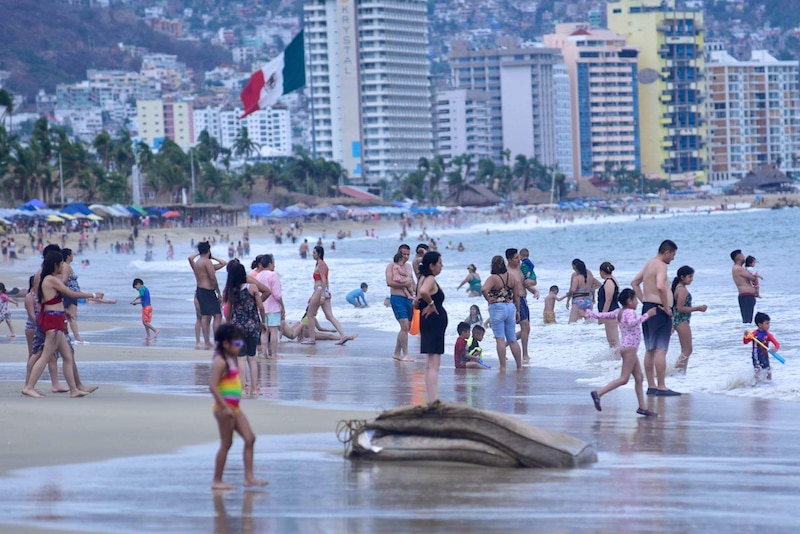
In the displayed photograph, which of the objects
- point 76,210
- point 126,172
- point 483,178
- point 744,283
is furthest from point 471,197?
point 744,283

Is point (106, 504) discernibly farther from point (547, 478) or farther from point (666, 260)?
point (666, 260)

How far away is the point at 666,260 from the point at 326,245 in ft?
246

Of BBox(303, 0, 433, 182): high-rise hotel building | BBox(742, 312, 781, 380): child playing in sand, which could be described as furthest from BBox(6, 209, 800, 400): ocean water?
BBox(303, 0, 433, 182): high-rise hotel building

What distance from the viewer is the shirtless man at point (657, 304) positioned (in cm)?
1150

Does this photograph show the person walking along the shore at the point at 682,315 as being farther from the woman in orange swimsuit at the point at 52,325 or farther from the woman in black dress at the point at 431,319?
the woman in orange swimsuit at the point at 52,325

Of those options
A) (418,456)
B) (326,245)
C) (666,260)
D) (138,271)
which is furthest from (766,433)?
(326,245)

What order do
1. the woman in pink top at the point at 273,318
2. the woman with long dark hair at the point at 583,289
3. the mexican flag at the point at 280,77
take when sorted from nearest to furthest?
the woman in pink top at the point at 273,318 → the woman with long dark hair at the point at 583,289 → the mexican flag at the point at 280,77

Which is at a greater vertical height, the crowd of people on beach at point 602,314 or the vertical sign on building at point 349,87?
the vertical sign on building at point 349,87

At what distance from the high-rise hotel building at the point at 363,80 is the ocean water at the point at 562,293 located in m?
92.1

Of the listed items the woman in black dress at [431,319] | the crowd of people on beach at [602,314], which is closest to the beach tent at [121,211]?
the crowd of people on beach at [602,314]

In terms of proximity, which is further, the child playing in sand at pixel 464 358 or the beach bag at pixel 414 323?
the beach bag at pixel 414 323

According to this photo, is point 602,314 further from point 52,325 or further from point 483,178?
point 483,178

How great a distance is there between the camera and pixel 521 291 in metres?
15.4

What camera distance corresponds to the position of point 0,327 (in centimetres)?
2112
